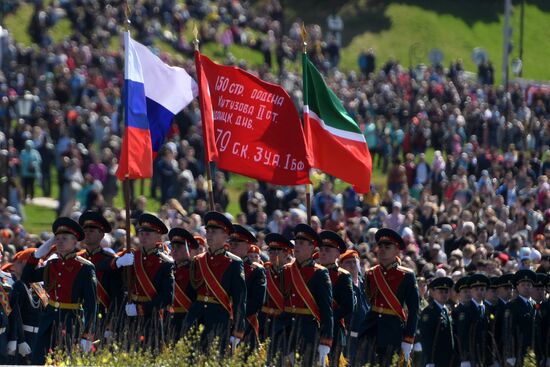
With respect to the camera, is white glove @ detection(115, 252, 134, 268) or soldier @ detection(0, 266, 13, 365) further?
soldier @ detection(0, 266, 13, 365)

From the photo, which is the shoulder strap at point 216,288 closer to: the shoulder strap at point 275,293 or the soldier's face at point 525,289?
the shoulder strap at point 275,293

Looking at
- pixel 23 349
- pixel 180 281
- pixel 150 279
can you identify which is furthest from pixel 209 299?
pixel 23 349

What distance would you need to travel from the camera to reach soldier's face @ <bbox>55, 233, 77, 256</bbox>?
17.3 meters

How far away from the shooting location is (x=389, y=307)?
1783 centimetres

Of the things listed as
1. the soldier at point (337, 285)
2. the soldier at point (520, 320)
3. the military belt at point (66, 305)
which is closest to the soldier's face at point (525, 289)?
the soldier at point (520, 320)

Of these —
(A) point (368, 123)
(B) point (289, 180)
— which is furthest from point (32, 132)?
(B) point (289, 180)

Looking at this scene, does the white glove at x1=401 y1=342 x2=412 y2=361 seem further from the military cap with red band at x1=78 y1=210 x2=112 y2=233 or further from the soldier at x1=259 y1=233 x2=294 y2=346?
the military cap with red band at x1=78 y1=210 x2=112 y2=233

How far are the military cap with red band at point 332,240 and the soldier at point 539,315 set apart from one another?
216 centimetres

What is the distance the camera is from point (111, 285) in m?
18.0

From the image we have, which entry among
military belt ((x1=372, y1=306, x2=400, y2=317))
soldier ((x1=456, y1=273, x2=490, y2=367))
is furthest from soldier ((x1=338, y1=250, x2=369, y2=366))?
soldier ((x1=456, y1=273, x2=490, y2=367))

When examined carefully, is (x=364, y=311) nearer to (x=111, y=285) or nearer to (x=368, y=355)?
(x=368, y=355)

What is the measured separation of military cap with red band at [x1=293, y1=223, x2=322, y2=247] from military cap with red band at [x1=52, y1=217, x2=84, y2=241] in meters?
2.13

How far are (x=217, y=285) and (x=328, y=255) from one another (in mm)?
1168

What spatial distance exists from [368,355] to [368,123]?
28.6m
